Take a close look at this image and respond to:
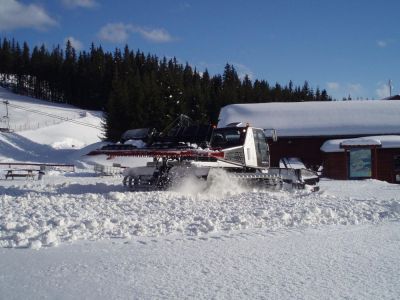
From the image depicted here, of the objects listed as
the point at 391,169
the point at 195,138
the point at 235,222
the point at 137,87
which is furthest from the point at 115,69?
the point at 235,222

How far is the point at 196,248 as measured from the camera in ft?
21.0

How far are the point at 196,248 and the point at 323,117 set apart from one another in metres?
29.0

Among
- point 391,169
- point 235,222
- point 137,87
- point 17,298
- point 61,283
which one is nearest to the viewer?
point 17,298

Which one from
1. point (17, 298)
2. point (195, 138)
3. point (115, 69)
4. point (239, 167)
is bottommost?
point (17, 298)

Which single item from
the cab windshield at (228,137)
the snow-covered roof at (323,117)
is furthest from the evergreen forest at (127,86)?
the cab windshield at (228,137)

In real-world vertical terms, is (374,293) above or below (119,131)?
below

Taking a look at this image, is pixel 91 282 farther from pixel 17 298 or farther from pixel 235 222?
pixel 235 222

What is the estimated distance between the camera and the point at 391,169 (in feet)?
90.4

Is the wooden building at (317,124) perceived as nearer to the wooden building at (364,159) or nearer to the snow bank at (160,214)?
the wooden building at (364,159)

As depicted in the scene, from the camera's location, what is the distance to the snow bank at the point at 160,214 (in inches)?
290

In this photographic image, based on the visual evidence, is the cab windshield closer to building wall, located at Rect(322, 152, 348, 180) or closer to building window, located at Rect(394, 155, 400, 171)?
building wall, located at Rect(322, 152, 348, 180)

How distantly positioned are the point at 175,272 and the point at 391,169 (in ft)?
82.1

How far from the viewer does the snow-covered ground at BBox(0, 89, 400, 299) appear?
476 cm

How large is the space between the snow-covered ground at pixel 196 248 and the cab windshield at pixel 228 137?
3.27 m
